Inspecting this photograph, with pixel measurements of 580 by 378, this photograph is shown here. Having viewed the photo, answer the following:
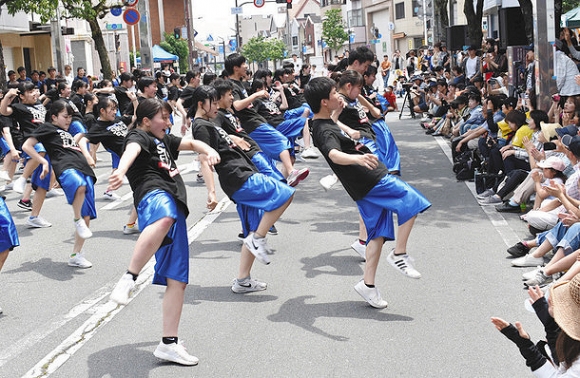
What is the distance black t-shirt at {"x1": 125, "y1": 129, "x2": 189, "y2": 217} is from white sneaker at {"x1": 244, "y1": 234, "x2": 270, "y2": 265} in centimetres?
134

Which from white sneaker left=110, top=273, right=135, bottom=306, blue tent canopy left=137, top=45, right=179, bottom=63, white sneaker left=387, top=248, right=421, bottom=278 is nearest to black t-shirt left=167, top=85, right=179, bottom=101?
white sneaker left=387, top=248, right=421, bottom=278

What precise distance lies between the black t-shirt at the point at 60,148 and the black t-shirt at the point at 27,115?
11.0 feet

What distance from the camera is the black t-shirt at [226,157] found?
7.49m

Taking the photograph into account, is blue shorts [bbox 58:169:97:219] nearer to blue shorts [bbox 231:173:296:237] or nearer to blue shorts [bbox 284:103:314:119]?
blue shorts [bbox 231:173:296:237]

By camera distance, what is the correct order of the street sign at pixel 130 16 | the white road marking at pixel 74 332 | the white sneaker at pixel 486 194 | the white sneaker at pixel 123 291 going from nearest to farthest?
the white sneaker at pixel 123 291, the white road marking at pixel 74 332, the white sneaker at pixel 486 194, the street sign at pixel 130 16

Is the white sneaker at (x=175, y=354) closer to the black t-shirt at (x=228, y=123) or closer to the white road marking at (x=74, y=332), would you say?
the white road marking at (x=74, y=332)

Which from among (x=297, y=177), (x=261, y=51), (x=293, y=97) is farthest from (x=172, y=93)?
(x=261, y=51)

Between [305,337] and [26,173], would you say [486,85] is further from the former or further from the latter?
[305,337]

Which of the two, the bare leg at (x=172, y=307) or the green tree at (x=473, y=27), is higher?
the green tree at (x=473, y=27)

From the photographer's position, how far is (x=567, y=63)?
1398 cm

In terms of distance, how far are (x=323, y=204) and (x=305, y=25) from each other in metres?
110

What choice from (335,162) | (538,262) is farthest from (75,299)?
(538,262)

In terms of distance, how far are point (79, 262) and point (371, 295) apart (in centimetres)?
341

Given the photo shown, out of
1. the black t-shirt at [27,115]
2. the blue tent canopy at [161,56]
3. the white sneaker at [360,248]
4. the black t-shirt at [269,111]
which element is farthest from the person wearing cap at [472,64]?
the blue tent canopy at [161,56]
